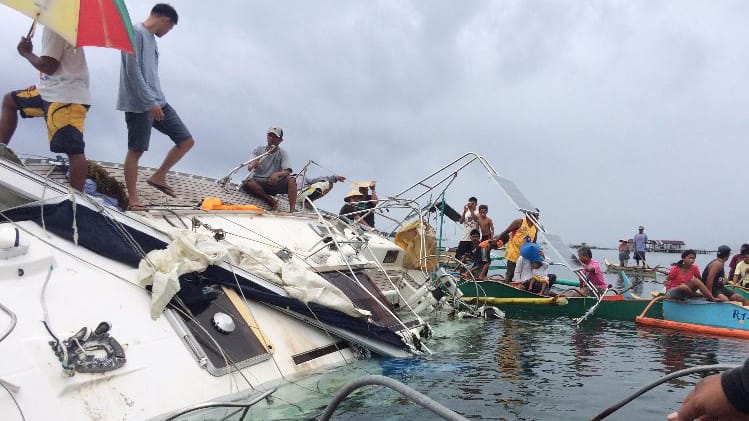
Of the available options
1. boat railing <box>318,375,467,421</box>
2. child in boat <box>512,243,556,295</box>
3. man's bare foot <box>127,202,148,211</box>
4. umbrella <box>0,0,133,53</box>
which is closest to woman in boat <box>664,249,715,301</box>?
child in boat <box>512,243,556,295</box>

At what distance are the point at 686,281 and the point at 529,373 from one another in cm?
631

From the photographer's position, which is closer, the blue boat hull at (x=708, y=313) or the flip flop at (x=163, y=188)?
the flip flop at (x=163, y=188)

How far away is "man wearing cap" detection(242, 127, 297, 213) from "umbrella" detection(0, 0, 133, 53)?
509cm

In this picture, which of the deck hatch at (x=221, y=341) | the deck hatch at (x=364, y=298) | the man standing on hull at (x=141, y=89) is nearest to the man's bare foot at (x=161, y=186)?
the man standing on hull at (x=141, y=89)

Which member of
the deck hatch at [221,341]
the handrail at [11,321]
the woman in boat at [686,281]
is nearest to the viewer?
the handrail at [11,321]

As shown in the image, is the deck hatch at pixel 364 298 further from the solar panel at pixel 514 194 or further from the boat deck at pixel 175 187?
the solar panel at pixel 514 194

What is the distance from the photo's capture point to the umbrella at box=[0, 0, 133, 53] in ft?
15.3

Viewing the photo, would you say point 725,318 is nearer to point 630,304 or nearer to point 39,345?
point 630,304

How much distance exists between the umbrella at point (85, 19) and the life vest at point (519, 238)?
31.9ft

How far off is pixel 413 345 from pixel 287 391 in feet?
7.33

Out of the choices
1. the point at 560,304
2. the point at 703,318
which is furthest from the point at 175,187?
the point at 703,318

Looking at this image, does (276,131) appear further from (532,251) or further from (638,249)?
(638,249)

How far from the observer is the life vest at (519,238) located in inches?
493

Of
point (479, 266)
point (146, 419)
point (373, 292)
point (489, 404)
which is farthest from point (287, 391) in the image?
point (479, 266)
